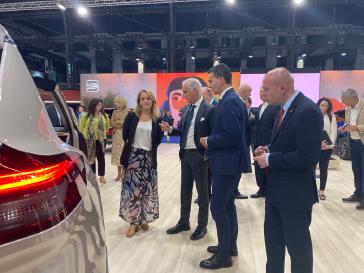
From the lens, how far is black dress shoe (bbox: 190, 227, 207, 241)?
315 centimetres

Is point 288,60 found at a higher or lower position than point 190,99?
higher

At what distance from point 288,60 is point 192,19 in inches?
160

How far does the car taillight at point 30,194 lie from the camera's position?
2.26 feet

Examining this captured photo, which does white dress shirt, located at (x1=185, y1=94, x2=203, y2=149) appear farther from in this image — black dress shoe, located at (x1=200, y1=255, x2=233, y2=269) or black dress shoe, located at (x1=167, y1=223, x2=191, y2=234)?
black dress shoe, located at (x1=200, y1=255, x2=233, y2=269)

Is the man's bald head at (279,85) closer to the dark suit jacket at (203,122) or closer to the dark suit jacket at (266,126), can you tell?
the dark suit jacket at (203,122)

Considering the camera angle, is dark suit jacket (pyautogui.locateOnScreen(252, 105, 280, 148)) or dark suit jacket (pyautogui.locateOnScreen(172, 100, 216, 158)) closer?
dark suit jacket (pyautogui.locateOnScreen(172, 100, 216, 158))

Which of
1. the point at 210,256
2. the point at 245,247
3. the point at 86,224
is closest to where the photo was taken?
the point at 86,224

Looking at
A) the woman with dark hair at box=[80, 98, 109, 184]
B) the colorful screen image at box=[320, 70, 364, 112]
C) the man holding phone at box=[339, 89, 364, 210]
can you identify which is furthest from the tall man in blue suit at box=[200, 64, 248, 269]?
the colorful screen image at box=[320, 70, 364, 112]

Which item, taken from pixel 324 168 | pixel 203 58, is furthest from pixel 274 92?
pixel 203 58

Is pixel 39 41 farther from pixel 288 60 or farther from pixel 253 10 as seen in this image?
pixel 288 60

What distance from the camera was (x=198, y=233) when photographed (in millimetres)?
3180

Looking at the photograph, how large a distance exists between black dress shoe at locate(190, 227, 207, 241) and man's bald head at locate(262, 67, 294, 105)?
5.88ft

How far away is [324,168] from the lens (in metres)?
4.54

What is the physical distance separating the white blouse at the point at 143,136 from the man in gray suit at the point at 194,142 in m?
0.20
